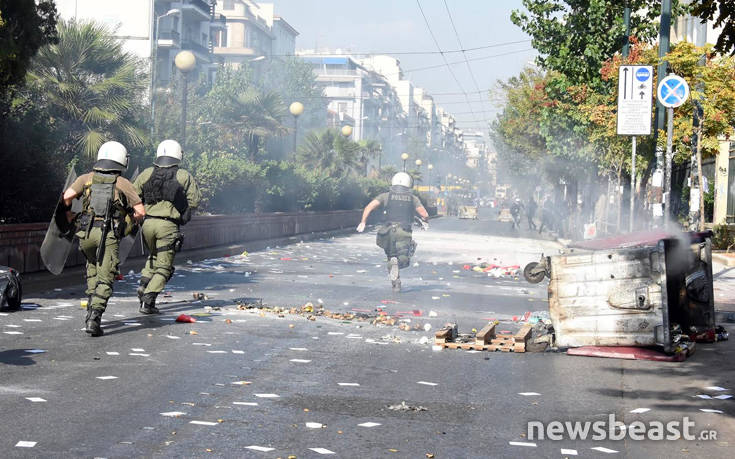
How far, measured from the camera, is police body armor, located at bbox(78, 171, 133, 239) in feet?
33.3

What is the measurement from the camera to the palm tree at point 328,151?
174 ft

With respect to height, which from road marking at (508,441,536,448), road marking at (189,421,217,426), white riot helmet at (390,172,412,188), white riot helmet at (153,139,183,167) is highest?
white riot helmet at (153,139,183,167)

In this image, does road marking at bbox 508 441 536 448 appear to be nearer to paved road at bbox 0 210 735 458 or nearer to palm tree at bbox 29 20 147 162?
paved road at bbox 0 210 735 458

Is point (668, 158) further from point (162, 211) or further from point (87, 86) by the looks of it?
point (87, 86)

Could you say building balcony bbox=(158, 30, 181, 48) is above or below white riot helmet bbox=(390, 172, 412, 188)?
above

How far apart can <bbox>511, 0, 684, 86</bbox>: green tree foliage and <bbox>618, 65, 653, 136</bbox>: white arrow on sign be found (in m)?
7.90

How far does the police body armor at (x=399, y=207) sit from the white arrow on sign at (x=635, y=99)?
6.77m

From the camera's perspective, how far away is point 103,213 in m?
10.1

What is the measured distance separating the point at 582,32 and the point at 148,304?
2097cm

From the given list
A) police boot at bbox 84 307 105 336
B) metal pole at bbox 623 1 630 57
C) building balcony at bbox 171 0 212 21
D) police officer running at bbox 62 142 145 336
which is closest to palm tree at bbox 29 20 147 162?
police officer running at bbox 62 142 145 336

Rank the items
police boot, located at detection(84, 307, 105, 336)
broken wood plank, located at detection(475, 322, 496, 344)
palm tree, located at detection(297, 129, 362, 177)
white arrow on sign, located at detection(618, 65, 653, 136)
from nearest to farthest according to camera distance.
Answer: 1. police boot, located at detection(84, 307, 105, 336)
2. broken wood plank, located at detection(475, 322, 496, 344)
3. white arrow on sign, located at detection(618, 65, 653, 136)
4. palm tree, located at detection(297, 129, 362, 177)

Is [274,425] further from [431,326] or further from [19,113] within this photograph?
[19,113]

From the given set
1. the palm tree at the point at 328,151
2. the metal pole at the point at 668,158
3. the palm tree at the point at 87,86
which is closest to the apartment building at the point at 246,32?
the palm tree at the point at 328,151

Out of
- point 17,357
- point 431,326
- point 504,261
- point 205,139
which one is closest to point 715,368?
point 431,326
